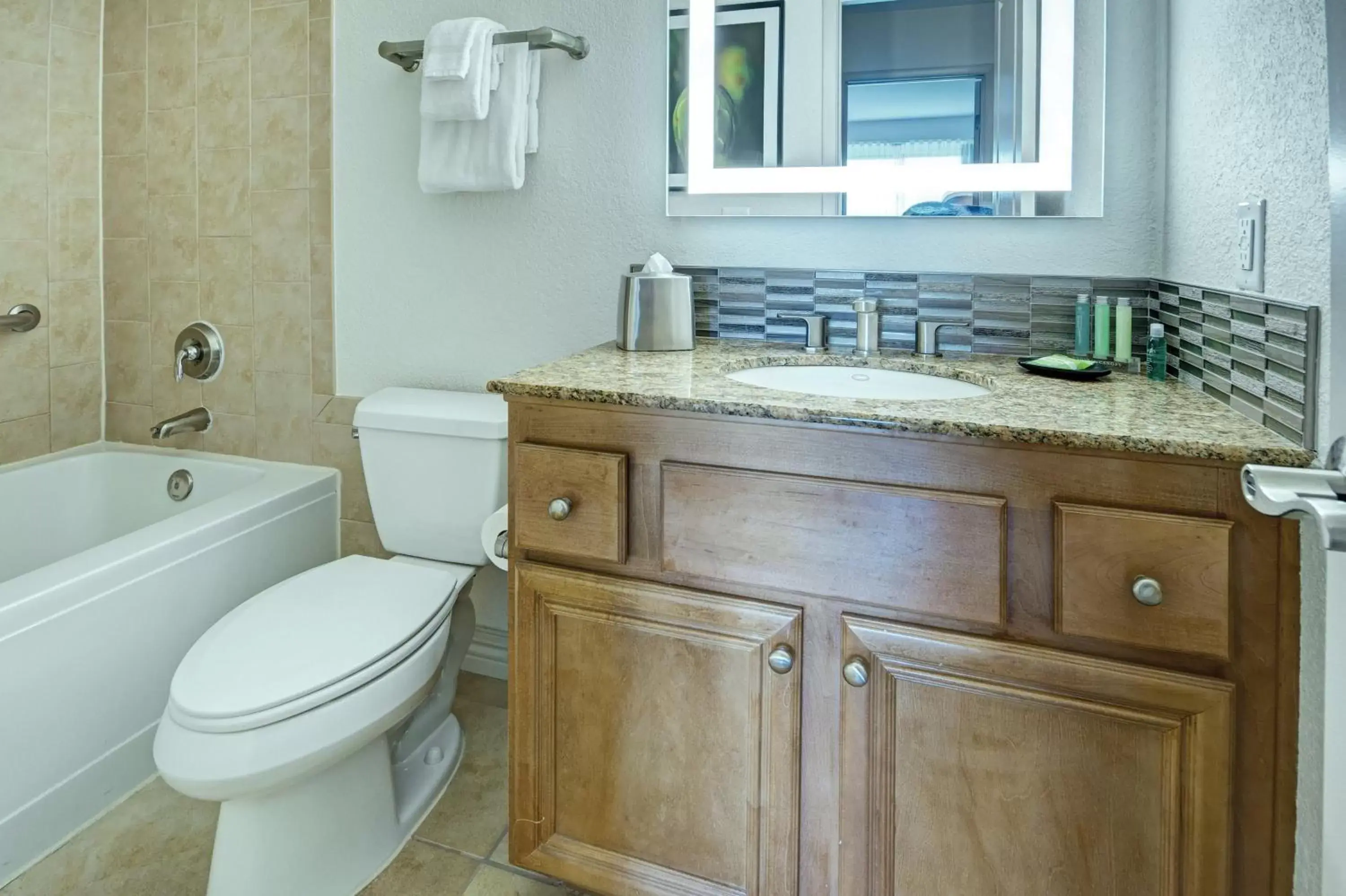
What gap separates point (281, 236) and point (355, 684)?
1288mm

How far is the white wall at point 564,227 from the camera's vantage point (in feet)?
4.77

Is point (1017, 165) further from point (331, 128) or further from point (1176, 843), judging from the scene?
point (331, 128)

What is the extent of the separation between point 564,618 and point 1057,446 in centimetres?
71

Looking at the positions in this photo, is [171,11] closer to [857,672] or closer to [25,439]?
[25,439]

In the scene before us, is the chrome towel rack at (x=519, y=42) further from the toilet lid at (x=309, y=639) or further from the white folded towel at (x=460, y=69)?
the toilet lid at (x=309, y=639)

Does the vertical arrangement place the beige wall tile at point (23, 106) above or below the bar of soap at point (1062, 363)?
above

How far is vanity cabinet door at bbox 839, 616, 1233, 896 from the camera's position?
3.04ft

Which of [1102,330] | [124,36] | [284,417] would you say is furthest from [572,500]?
[124,36]

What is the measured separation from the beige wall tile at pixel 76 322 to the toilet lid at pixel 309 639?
1209mm

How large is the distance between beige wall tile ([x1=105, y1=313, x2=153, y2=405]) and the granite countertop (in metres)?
1.53

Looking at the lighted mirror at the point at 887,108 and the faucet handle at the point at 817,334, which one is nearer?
the lighted mirror at the point at 887,108

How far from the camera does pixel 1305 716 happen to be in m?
0.89

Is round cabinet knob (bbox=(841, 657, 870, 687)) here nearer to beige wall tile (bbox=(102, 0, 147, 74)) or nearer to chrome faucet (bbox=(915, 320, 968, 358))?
chrome faucet (bbox=(915, 320, 968, 358))

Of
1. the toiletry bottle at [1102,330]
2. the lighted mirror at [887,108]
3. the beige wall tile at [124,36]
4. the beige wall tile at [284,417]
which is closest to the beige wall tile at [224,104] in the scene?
the beige wall tile at [124,36]
